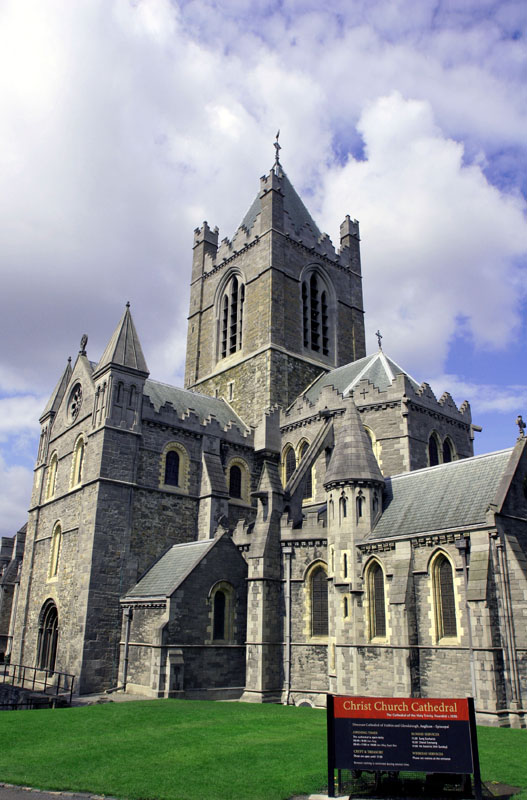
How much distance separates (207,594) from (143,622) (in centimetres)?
268

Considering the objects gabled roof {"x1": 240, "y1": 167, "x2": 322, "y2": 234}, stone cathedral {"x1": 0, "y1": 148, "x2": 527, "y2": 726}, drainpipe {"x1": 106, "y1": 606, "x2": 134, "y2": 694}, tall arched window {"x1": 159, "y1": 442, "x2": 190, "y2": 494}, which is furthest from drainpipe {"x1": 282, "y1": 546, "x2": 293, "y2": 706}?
gabled roof {"x1": 240, "y1": 167, "x2": 322, "y2": 234}

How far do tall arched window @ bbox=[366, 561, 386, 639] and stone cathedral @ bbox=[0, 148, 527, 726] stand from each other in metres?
0.05

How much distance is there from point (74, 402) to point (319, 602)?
1634 centimetres

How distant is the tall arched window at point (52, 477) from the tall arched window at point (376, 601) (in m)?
17.7

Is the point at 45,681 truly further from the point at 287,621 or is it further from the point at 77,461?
the point at 287,621

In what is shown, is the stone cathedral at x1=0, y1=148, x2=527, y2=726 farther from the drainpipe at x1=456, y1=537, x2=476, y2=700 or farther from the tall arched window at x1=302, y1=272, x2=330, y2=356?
the tall arched window at x1=302, y1=272, x2=330, y2=356

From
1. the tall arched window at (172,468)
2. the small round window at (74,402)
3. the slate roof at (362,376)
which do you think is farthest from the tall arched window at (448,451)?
the small round window at (74,402)

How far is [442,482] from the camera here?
22828 mm

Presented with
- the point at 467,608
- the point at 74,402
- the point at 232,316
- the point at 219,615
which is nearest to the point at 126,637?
the point at 219,615

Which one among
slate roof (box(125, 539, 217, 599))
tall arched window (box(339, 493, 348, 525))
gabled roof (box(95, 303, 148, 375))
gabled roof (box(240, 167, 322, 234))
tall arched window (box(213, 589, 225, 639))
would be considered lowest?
tall arched window (box(213, 589, 225, 639))

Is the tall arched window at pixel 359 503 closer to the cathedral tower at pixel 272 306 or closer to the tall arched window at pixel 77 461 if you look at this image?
the cathedral tower at pixel 272 306

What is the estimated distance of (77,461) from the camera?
97.9ft

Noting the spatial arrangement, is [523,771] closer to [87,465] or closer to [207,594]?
[207,594]

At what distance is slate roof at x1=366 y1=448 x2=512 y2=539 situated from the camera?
20359 mm
